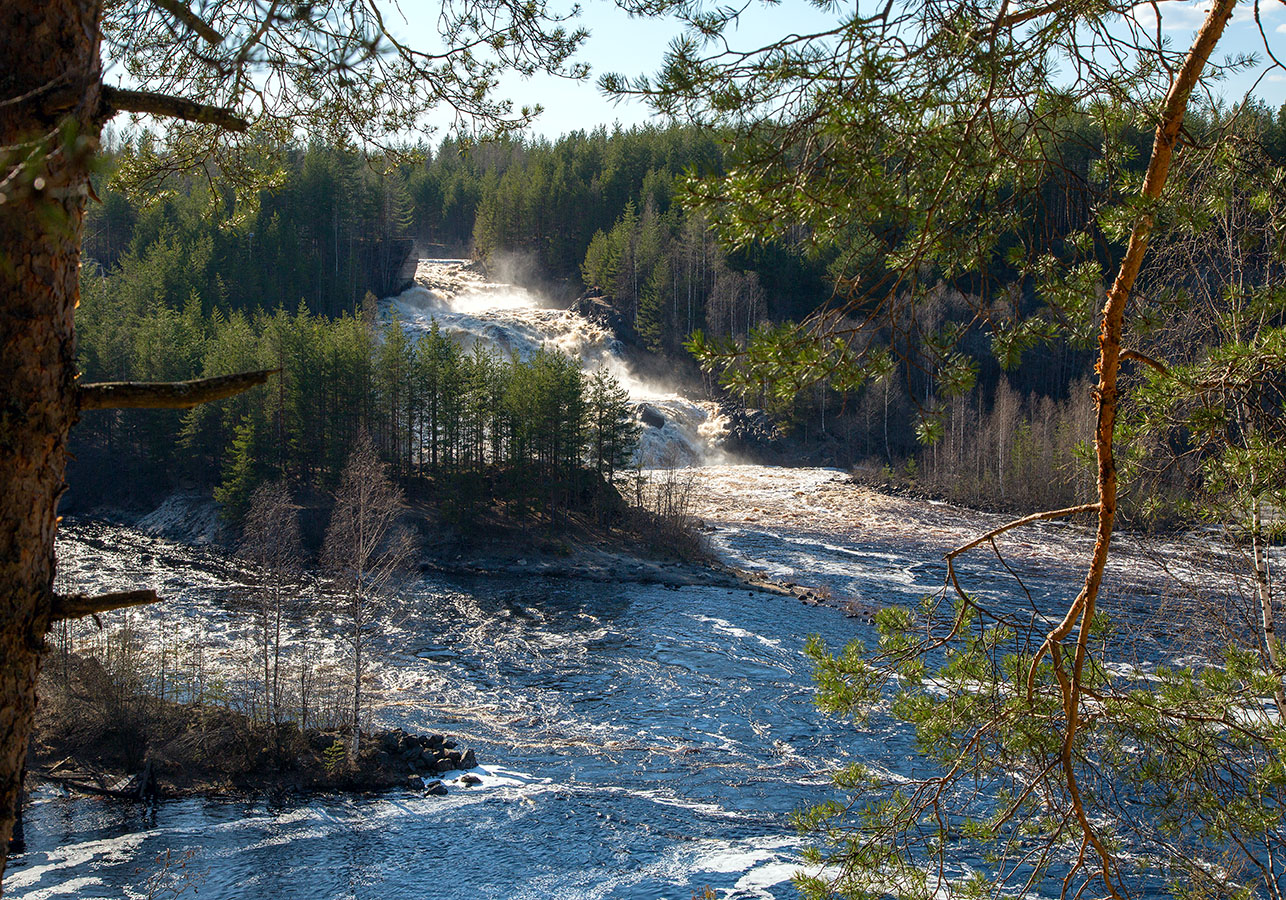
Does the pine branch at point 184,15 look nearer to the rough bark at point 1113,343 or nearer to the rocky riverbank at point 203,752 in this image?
the rough bark at point 1113,343

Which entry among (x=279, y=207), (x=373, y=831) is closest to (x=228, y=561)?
(x=373, y=831)

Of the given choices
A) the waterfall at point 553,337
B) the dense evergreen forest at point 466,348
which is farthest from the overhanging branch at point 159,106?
the waterfall at point 553,337

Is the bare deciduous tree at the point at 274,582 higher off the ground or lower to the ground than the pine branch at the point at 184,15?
lower

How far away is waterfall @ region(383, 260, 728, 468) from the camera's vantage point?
56.3 metres

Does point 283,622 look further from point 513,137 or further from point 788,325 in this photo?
point 788,325

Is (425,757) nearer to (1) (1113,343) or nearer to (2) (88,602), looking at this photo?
(2) (88,602)

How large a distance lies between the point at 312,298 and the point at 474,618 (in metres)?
48.1

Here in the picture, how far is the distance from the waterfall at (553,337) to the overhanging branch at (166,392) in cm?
4747

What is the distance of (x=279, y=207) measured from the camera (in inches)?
2702

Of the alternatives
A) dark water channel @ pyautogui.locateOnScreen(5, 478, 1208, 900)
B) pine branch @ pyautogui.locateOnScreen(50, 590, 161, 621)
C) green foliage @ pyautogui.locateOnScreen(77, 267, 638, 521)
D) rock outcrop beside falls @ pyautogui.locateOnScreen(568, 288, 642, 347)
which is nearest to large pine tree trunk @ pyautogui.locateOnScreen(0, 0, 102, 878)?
pine branch @ pyautogui.locateOnScreen(50, 590, 161, 621)

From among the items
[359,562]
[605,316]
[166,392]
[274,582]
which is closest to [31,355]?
[166,392]

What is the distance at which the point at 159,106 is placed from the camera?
3.24 m

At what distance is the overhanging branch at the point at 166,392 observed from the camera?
9.18ft

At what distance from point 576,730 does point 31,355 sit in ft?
52.3
